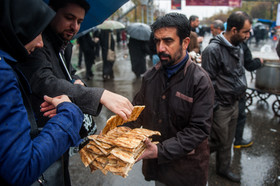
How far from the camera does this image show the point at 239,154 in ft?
12.7

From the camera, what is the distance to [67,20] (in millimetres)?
1790

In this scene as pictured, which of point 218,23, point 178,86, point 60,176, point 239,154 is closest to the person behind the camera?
point 60,176

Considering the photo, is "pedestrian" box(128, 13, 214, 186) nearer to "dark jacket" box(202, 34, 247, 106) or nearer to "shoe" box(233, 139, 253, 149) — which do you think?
"dark jacket" box(202, 34, 247, 106)

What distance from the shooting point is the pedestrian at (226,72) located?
2920 millimetres

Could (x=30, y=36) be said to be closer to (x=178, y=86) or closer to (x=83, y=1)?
(x=83, y=1)

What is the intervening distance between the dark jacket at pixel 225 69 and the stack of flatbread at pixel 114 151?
1.78m

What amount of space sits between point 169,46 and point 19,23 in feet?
3.84

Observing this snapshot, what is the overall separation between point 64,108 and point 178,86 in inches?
38.3

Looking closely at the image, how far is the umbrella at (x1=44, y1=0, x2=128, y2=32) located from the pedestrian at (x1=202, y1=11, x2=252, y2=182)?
145cm

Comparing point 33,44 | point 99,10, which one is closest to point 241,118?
point 99,10

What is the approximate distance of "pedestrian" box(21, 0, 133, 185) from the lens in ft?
4.36

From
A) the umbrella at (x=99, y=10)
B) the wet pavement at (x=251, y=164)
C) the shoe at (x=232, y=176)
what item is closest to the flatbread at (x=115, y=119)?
the umbrella at (x=99, y=10)

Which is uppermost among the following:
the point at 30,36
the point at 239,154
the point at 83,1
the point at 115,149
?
the point at 83,1

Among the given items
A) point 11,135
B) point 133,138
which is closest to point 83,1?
point 133,138
